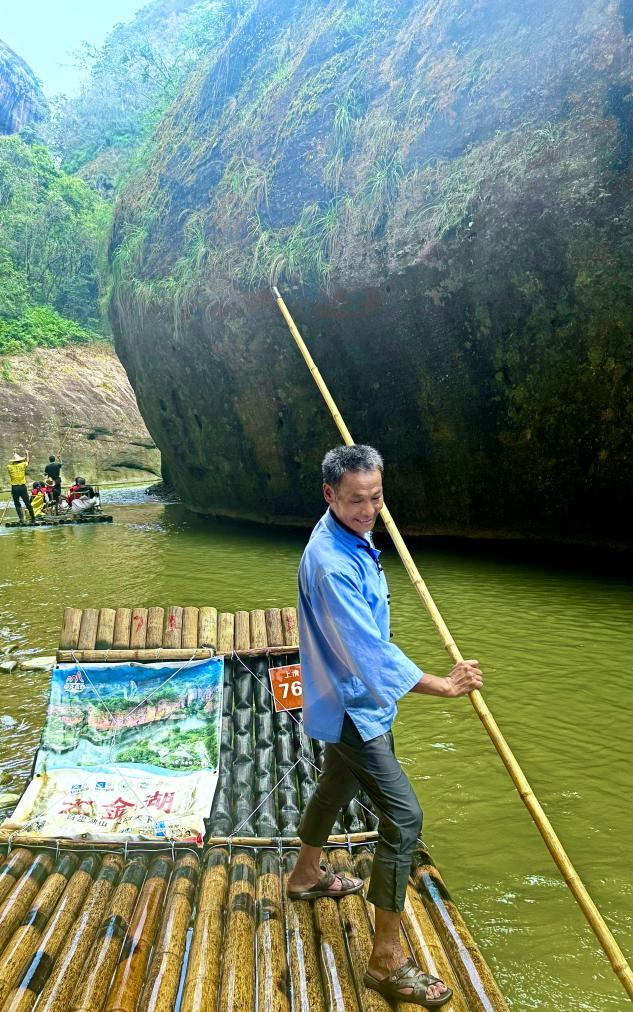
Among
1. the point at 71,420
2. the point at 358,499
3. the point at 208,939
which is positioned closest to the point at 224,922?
the point at 208,939

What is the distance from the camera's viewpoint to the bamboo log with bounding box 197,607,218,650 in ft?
13.3

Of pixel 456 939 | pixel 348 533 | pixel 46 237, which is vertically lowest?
pixel 456 939

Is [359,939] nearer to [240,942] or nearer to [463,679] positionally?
[240,942]

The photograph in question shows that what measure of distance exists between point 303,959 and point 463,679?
3.60ft

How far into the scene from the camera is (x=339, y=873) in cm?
286

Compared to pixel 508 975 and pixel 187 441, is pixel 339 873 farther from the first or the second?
pixel 187 441

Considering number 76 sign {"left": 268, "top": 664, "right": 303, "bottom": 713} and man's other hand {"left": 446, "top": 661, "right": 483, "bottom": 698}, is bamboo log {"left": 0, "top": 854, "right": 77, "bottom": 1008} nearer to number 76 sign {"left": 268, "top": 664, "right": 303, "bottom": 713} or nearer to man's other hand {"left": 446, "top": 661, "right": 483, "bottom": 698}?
number 76 sign {"left": 268, "top": 664, "right": 303, "bottom": 713}

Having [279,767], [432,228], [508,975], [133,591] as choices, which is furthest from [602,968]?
[432,228]

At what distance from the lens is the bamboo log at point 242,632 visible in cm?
407

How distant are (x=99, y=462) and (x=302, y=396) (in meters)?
17.1

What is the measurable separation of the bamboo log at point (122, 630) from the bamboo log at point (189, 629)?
296 mm

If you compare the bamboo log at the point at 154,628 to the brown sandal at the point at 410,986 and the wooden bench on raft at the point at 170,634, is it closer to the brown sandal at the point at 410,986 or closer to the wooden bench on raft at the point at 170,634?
the wooden bench on raft at the point at 170,634

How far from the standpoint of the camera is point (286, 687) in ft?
12.8

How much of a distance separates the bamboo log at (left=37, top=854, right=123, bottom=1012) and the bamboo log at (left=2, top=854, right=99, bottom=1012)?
0.02 meters
